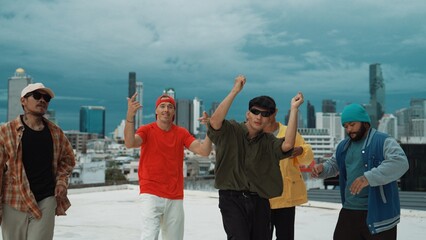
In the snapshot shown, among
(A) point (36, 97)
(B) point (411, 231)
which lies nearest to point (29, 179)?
(A) point (36, 97)

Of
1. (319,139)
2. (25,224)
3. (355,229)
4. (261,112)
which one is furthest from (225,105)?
(319,139)

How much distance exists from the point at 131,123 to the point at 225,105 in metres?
1.05

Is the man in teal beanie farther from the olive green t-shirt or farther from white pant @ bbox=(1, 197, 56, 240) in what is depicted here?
white pant @ bbox=(1, 197, 56, 240)

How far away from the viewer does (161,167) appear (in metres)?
3.83

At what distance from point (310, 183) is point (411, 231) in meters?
7.99

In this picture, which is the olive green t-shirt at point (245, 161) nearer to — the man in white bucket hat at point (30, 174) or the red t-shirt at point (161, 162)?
the red t-shirt at point (161, 162)

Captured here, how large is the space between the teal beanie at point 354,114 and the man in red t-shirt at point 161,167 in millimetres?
1015

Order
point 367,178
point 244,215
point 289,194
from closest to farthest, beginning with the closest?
point 367,178 < point 244,215 < point 289,194

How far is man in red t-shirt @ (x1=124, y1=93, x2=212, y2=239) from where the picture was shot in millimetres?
3809

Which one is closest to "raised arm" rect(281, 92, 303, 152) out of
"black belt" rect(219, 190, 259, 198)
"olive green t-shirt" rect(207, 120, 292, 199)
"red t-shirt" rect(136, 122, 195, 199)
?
"olive green t-shirt" rect(207, 120, 292, 199)

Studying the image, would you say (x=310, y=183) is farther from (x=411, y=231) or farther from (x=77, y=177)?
(x=77, y=177)

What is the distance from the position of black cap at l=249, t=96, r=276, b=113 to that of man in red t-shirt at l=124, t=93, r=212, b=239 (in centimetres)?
70

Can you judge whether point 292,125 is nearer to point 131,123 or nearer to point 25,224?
point 131,123

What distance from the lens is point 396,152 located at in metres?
3.09
